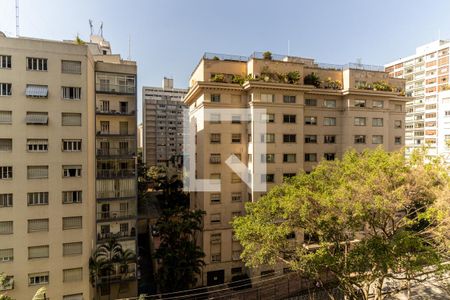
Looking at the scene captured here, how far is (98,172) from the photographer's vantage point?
28.2 m

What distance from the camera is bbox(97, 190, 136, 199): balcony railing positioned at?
28.0 meters

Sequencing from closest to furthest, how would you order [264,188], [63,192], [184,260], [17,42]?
[17,42] → [63,192] → [184,260] → [264,188]

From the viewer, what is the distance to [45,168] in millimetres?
23953

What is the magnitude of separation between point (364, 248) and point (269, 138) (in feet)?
56.3

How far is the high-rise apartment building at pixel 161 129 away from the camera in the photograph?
276ft

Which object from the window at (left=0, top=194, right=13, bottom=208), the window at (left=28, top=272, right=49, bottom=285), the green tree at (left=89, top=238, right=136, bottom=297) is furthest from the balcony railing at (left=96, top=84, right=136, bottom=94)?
the window at (left=28, top=272, right=49, bottom=285)

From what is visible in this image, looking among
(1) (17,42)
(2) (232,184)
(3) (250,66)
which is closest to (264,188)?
(2) (232,184)

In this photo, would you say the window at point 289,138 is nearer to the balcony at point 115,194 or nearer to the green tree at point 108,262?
the balcony at point 115,194

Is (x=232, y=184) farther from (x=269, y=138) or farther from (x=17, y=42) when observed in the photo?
(x=17, y=42)

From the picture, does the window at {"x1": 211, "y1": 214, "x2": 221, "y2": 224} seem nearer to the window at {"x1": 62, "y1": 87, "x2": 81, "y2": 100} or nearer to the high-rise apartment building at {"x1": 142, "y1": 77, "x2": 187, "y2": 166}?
the window at {"x1": 62, "y1": 87, "x2": 81, "y2": 100}

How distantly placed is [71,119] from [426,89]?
82.4 metres

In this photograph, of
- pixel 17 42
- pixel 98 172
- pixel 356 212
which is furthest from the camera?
pixel 98 172

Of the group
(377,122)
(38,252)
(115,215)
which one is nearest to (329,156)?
(377,122)

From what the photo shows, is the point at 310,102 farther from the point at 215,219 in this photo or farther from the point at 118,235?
the point at 118,235
